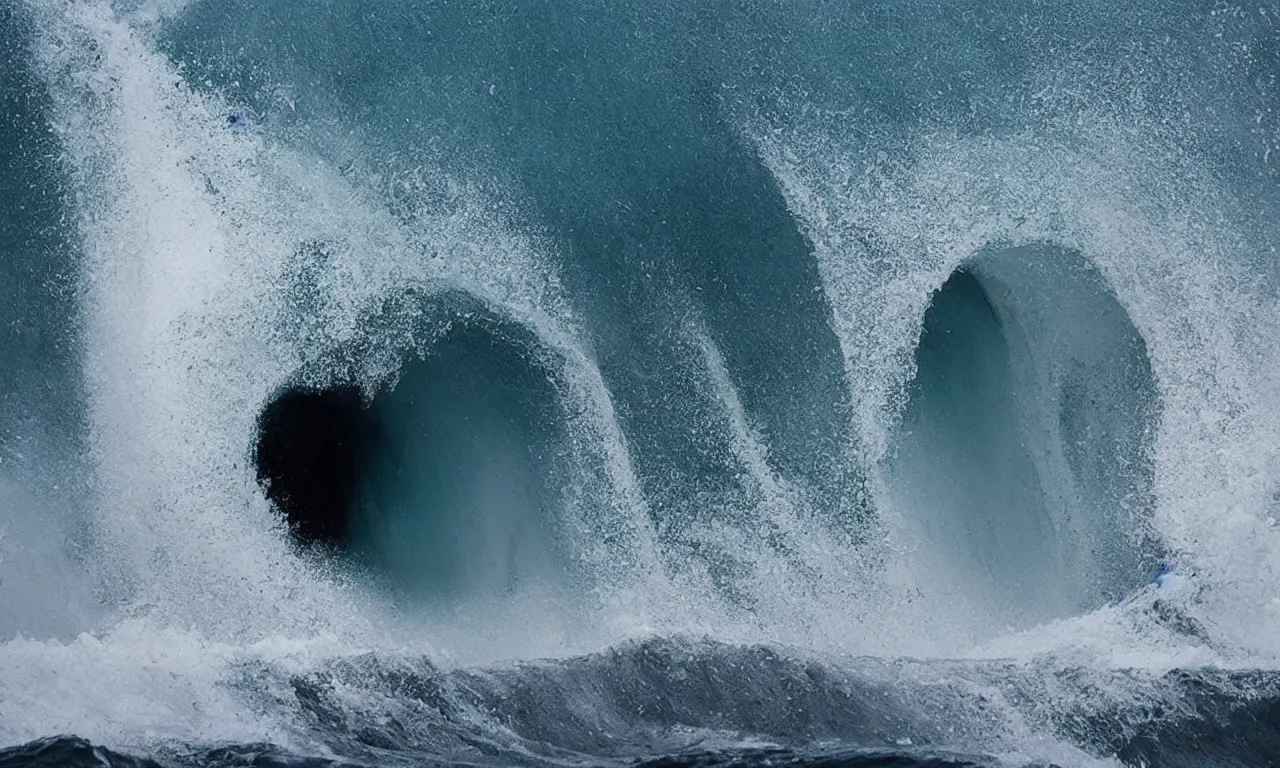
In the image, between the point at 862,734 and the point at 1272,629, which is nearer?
the point at 862,734

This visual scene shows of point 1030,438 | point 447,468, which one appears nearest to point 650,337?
point 447,468

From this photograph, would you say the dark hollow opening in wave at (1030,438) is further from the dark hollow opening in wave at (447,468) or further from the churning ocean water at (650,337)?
the dark hollow opening in wave at (447,468)

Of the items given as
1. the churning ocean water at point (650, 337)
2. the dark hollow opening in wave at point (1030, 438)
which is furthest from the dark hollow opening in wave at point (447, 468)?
the dark hollow opening in wave at point (1030, 438)

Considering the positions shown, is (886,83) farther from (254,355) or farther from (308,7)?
(254,355)

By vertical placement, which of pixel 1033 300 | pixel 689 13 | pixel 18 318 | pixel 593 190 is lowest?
pixel 1033 300

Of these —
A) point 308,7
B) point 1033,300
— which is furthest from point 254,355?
point 1033,300

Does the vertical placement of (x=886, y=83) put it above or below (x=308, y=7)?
below

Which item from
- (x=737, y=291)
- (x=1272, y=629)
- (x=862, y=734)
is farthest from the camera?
(x=737, y=291)

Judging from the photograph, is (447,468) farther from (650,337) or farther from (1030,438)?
(1030,438)
